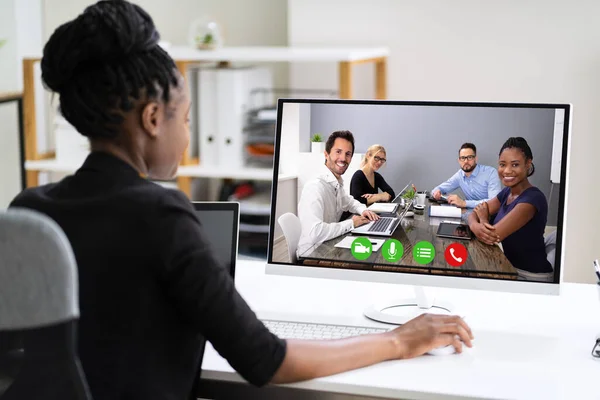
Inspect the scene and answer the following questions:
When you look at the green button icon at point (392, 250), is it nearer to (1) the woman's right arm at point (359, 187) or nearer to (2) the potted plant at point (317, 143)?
(1) the woman's right arm at point (359, 187)

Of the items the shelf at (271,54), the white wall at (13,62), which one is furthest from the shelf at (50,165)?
the shelf at (271,54)

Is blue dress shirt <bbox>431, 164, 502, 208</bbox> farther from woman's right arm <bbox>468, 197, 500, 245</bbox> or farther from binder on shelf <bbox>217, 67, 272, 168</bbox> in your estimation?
binder on shelf <bbox>217, 67, 272, 168</bbox>

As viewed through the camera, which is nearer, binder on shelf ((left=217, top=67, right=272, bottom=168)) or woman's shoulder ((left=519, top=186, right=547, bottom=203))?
woman's shoulder ((left=519, top=186, right=547, bottom=203))

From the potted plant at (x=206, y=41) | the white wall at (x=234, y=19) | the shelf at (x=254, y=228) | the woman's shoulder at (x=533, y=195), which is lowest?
the shelf at (x=254, y=228)

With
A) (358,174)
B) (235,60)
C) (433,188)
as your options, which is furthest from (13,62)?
(433,188)

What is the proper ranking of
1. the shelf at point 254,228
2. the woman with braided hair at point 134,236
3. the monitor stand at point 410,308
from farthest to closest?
the shelf at point 254,228
the monitor stand at point 410,308
the woman with braided hair at point 134,236

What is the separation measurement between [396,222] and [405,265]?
83 mm

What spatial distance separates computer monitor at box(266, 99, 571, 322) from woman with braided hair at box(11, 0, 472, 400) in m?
0.41

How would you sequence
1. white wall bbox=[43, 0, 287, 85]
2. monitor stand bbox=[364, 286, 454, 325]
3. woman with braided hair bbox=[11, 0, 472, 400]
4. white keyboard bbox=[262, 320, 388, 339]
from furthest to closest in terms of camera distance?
white wall bbox=[43, 0, 287, 85] < monitor stand bbox=[364, 286, 454, 325] < white keyboard bbox=[262, 320, 388, 339] < woman with braided hair bbox=[11, 0, 472, 400]

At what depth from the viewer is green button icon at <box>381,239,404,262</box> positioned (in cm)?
158

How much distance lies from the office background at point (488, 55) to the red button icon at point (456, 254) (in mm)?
1729

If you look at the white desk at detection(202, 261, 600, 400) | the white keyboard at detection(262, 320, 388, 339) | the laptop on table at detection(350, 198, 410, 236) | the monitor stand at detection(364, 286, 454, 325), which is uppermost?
the laptop on table at detection(350, 198, 410, 236)

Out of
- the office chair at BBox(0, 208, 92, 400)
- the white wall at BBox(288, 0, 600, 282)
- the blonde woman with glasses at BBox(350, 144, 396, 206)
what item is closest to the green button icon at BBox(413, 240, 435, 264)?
the blonde woman with glasses at BBox(350, 144, 396, 206)

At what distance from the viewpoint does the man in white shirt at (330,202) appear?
5.25ft
